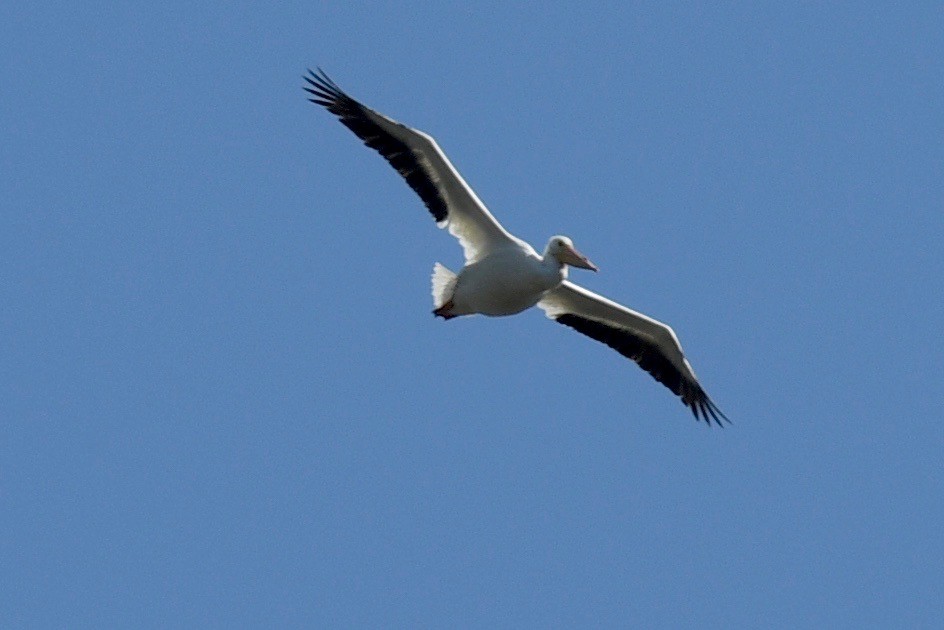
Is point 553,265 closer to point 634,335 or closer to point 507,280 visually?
point 507,280

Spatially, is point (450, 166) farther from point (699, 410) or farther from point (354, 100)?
point (699, 410)

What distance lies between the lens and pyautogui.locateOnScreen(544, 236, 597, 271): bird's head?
14.1m

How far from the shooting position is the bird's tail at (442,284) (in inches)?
560

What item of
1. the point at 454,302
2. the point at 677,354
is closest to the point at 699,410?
the point at 677,354

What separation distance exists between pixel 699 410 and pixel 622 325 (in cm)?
113

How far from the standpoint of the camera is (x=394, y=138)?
45.0 feet

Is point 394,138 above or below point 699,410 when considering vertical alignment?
above

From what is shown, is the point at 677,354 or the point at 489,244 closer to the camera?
the point at 489,244

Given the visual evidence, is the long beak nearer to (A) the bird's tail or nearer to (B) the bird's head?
(B) the bird's head

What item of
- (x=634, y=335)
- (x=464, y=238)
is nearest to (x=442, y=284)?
(x=464, y=238)

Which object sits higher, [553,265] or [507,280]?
[553,265]

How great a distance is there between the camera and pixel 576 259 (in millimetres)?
14133

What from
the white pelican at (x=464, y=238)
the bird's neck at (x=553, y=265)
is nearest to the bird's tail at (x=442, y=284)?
the white pelican at (x=464, y=238)

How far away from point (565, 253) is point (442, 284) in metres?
1.05
